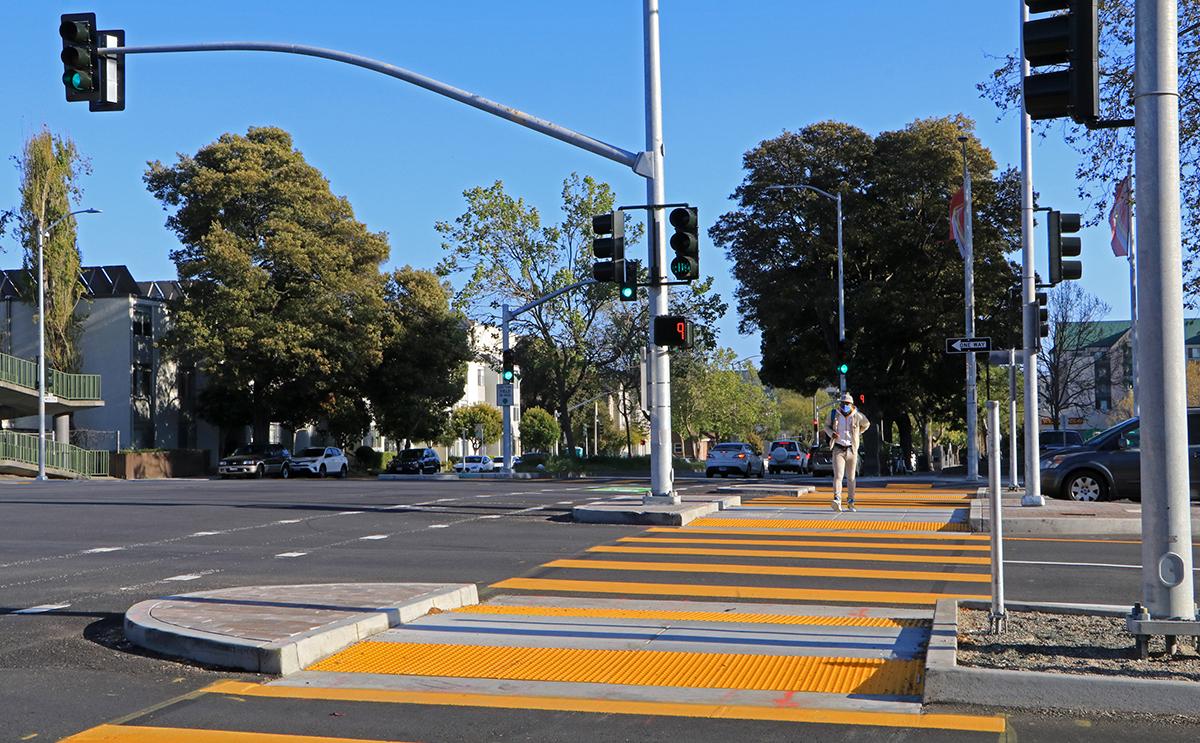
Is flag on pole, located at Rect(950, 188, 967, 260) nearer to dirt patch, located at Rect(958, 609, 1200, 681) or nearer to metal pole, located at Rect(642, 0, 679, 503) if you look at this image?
metal pole, located at Rect(642, 0, 679, 503)

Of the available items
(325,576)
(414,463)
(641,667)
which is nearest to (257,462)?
(414,463)

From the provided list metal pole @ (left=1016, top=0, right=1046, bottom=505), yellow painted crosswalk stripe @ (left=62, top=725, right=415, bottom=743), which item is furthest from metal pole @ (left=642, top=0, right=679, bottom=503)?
yellow painted crosswalk stripe @ (left=62, top=725, right=415, bottom=743)

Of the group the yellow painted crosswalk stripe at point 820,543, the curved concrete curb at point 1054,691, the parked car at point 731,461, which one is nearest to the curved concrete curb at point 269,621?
the curved concrete curb at point 1054,691

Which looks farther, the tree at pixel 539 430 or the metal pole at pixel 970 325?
the tree at pixel 539 430

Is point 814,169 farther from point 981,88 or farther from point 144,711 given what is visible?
point 144,711

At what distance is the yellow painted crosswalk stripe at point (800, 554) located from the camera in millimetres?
12353

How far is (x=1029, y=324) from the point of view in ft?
59.8

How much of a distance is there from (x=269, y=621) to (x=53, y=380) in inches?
1710

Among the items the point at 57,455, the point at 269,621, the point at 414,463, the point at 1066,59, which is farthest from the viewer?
the point at 414,463

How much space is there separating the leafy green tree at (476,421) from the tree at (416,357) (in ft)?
59.2

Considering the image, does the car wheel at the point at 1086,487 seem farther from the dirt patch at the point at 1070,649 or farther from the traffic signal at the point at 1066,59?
the traffic signal at the point at 1066,59

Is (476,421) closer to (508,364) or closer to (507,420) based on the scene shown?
(507,420)

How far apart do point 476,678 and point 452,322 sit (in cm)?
5048

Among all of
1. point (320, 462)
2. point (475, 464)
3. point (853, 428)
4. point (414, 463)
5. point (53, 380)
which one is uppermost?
point (53, 380)
